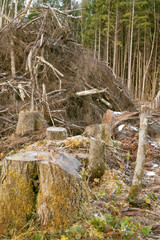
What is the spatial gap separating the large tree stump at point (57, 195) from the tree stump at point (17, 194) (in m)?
0.12

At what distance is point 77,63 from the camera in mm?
7477

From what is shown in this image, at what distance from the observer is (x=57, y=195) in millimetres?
1780

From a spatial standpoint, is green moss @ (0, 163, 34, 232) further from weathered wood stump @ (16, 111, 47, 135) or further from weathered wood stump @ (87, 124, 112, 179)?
weathered wood stump @ (16, 111, 47, 135)

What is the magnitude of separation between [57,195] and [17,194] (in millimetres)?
370

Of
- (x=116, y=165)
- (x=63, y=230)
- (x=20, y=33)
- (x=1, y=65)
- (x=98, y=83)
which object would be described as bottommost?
(x=116, y=165)

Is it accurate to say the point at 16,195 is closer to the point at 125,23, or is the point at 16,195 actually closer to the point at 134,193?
the point at 134,193

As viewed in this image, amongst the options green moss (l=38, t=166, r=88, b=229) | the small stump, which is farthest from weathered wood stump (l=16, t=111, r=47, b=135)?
green moss (l=38, t=166, r=88, b=229)

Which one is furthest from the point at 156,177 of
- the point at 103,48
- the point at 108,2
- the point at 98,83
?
the point at 103,48

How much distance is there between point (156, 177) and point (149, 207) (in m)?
1.34

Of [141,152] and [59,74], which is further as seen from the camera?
[59,74]

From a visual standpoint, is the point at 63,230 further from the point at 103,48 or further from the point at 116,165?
the point at 103,48

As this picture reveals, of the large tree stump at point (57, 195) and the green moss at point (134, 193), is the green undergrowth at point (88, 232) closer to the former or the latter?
the large tree stump at point (57, 195)

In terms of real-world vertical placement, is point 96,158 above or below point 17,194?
below

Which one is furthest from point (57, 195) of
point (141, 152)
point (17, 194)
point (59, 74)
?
point (59, 74)
